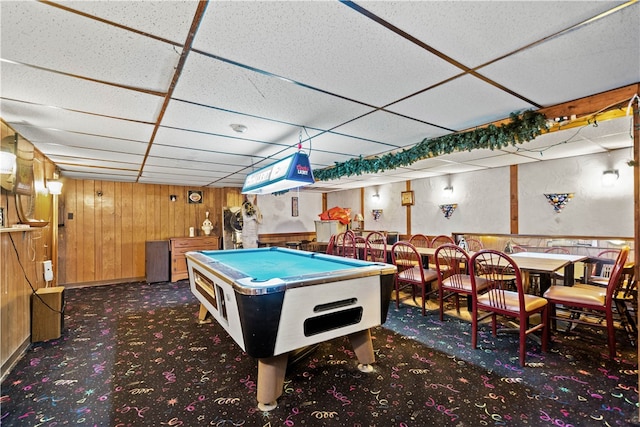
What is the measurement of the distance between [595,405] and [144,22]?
3601mm

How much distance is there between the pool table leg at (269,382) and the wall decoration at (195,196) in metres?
6.08

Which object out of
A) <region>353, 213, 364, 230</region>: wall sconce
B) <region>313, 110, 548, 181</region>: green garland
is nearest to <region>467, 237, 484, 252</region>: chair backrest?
<region>313, 110, 548, 181</region>: green garland

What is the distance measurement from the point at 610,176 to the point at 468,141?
2917mm

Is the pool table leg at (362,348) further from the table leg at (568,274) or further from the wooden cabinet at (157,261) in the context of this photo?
the wooden cabinet at (157,261)

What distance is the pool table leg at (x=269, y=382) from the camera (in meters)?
2.05

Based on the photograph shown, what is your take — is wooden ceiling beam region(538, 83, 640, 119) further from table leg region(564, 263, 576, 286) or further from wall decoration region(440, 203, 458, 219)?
wall decoration region(440, 203, 458, 219)

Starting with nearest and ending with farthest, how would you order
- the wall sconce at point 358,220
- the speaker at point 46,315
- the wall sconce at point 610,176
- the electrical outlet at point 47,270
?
the speaker at point 46,315
the electrical outlet at point 47,270
the wall sconce at point 610,176
the wall sconce at point 358,220

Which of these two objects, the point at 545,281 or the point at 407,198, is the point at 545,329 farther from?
Result: the point at 407,198

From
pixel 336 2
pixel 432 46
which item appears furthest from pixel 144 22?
pixel 432 46

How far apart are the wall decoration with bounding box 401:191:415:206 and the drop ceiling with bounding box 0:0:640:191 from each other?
Result: 11.9 feet

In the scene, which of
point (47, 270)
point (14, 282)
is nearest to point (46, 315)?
point (14, 282)

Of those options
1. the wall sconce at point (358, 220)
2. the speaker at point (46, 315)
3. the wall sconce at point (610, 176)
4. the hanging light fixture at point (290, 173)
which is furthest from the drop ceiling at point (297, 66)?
the wall sconce at point (358, 220)

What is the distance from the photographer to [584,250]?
4.42 m

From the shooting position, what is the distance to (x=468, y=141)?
2.98m
